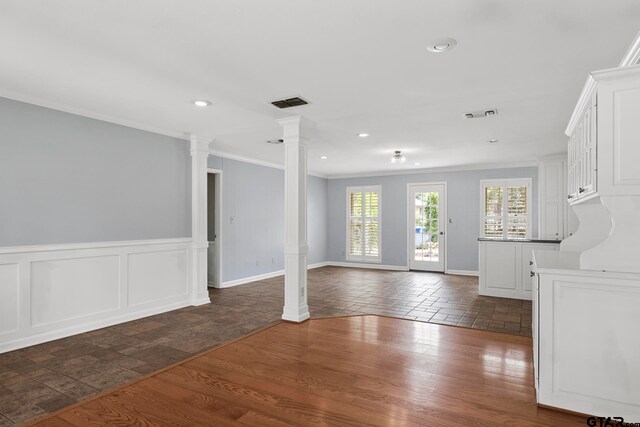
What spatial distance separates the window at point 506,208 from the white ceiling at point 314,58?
344 centimetres

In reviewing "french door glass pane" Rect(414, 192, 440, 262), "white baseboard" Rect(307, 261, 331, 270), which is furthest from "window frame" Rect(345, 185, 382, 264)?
"french door glass pane" Rect(414, 192, 440, 262)

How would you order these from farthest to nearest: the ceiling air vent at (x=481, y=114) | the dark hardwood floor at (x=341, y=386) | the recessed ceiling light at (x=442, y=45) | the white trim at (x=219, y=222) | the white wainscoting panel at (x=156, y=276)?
the white trim at (x=219, y=222) < the white wainscoting panel at (x=156, y=276) < the ceiling air vent at (x=481, y=114) < the recessed ceiling light at (x=442, y=45) < the dark hardwood floor at (x=341, y=386)

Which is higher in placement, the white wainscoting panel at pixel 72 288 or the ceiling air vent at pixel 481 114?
the ceiling air vent at pixel 481 114

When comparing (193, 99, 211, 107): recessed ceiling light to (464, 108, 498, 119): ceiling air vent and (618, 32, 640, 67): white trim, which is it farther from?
(618, 32, 640, 67): white trim

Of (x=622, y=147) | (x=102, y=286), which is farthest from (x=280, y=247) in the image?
(x=622, y=147)

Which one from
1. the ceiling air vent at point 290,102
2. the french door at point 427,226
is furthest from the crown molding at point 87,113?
the french door at point 427,226

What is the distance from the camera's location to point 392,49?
264cm

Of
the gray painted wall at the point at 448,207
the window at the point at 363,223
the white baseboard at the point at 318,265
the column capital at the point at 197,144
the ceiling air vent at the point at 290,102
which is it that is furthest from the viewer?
the window at the point at 363,223

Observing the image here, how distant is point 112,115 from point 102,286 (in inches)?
79.9

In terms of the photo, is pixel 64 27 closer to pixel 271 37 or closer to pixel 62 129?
pixel 271 37

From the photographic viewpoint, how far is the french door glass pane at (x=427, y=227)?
29.0 ft

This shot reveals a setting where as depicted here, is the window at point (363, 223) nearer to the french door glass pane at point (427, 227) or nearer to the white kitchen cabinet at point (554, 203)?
the french door glass pane at point (427, 227)

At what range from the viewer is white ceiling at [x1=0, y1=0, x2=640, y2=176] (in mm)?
2156

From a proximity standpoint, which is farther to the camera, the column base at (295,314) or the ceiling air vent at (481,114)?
the column base at (295,314)
